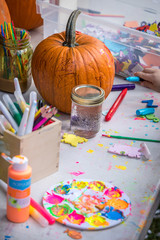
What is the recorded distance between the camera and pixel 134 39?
1.14 m

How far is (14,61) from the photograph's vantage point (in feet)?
3.16

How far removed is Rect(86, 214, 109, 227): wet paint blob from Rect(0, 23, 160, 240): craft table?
12mm

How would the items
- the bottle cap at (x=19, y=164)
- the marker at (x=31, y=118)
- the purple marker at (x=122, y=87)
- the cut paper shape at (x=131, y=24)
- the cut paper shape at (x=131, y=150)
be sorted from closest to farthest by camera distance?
the bottle cap at (x=19, y=164) → the marker at (x=31, y=118) → the cut paper shape at (x=131, y=150) → the purple marker at (x=122, y=87) → the cut paper shape at (x=131, y=24)

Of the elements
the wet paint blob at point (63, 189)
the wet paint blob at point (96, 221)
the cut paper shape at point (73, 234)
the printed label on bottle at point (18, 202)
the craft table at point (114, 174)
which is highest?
the printed label on bottle at point (18, 202)

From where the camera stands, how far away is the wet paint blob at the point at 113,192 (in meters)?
0.69

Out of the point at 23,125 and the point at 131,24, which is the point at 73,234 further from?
the point at 131,24

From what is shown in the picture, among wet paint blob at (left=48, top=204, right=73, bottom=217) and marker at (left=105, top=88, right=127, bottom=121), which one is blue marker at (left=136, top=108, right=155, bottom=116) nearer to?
marker at (left=105, top=88, right=127, bottom=121)

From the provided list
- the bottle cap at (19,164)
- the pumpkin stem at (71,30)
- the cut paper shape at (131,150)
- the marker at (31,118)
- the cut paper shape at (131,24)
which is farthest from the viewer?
the cut paper shape at (131,24)

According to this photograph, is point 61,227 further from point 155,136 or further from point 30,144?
point 155,136

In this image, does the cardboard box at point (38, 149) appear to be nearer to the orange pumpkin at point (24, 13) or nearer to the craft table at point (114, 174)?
the craft table at point (114, 174)

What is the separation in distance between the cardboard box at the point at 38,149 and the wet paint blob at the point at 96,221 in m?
0.14

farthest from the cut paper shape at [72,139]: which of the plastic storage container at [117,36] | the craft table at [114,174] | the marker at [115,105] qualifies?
the plastic storage container at [117,36]

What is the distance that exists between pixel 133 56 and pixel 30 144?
612mm

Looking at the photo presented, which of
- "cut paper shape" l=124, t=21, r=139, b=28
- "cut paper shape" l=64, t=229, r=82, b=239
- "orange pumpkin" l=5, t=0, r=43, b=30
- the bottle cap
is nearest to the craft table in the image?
"cut paper shape" l=64, t=229, r=82, b=239
